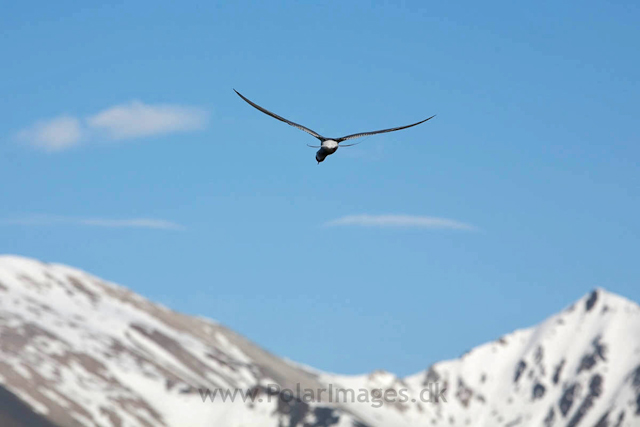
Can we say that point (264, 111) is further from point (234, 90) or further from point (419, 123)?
point (419, 123)

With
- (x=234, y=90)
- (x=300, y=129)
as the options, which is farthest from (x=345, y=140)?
(x=234, y=90)

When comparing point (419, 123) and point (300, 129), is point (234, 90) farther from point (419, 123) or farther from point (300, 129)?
point (419, 123)

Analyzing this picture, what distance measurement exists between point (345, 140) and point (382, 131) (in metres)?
1.65

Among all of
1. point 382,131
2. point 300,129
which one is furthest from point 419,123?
point 300,129

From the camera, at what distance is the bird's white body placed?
44.7m

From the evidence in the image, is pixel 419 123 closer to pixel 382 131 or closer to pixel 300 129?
pixel 382 131

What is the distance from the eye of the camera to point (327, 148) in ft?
147

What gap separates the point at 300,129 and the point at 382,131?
284 centimetres

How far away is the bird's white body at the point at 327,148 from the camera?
44688 millimetres

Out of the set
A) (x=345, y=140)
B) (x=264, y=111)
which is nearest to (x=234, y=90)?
(x=264, y=111)

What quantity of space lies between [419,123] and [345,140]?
319cm

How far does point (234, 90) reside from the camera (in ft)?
141

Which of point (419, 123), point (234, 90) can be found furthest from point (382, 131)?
point (234, 90)

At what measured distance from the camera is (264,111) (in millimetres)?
43344
